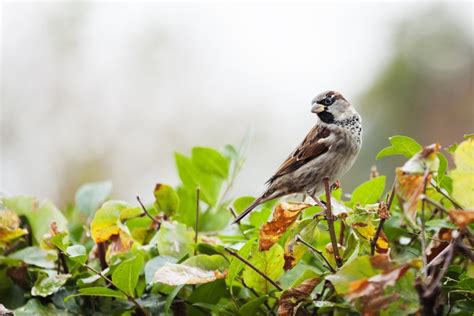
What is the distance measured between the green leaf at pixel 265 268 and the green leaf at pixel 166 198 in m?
0.23

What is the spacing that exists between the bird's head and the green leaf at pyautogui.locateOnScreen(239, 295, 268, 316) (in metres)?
0.80

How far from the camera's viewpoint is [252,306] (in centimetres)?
80

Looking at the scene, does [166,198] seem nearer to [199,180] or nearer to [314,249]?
[199,180]

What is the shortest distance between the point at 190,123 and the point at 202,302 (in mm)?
6904

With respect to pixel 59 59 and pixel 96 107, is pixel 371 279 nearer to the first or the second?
pixel 96 107

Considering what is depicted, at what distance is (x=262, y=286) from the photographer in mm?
823

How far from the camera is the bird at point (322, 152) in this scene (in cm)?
144

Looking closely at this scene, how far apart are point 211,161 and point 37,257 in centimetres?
35

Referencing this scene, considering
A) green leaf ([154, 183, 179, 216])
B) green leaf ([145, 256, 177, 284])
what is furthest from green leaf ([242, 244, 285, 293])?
green leaf ([154, 183, 179, 216])

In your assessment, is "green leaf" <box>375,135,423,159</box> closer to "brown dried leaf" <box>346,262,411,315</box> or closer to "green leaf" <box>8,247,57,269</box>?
"brown dried leaf" <box>346,262,411,315</box>

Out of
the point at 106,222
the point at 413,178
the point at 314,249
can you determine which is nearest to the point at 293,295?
the point at 314,249

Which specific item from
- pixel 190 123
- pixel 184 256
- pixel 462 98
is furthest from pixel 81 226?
pixel 190 123

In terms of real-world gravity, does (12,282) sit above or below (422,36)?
below

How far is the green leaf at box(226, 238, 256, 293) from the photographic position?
80 cm
